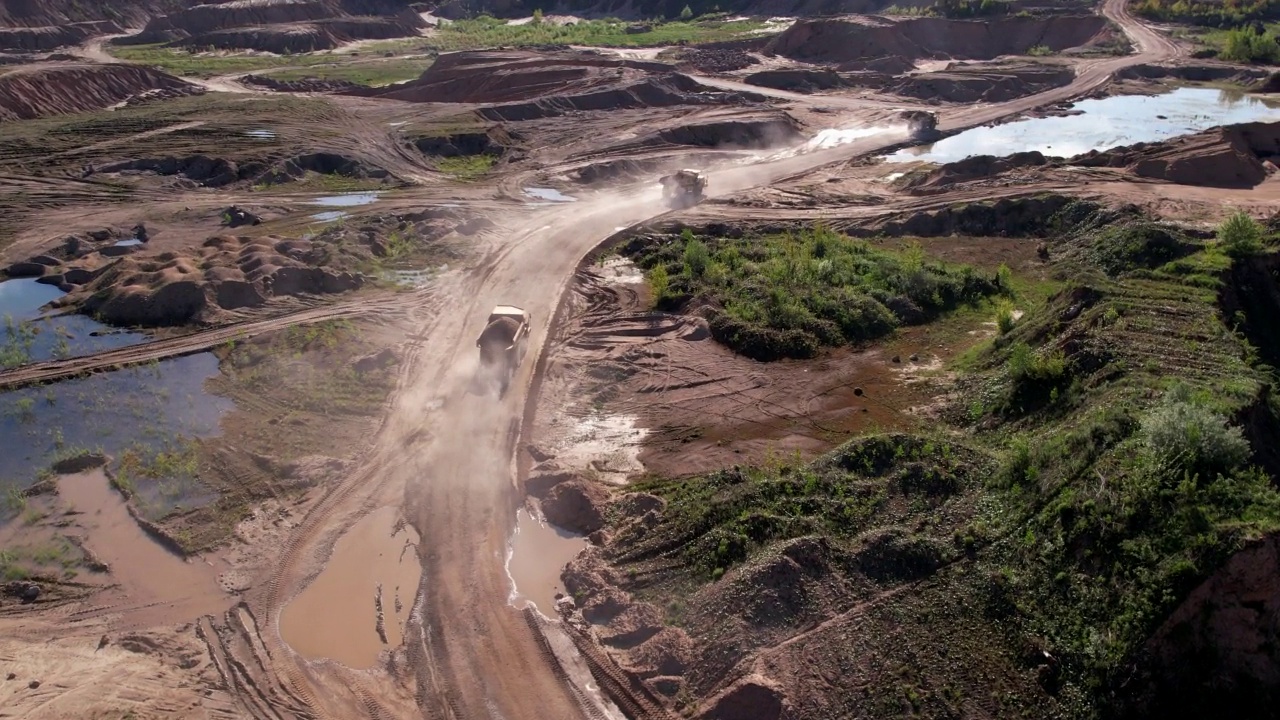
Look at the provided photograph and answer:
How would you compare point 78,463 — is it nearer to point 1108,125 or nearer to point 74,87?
point 74,87

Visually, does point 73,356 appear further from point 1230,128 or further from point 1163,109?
point 1163,109

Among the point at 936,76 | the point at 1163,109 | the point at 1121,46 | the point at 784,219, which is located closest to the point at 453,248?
the point at 784,219

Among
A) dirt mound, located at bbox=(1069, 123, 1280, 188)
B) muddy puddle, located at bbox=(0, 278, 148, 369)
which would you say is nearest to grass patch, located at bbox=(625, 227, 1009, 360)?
dirt mound, located at bbox=(1069, 123, 1280, 188)

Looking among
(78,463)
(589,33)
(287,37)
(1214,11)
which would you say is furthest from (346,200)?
(1214,11)

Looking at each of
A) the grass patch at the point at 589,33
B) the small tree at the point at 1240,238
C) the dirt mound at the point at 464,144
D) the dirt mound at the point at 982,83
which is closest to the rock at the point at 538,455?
the small tree at the point at 1240,238

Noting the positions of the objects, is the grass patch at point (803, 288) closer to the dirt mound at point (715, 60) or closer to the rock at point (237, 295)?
the rock at point (237, 295)
